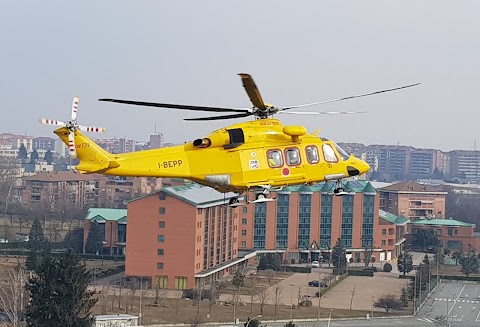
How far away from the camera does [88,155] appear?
14977mm

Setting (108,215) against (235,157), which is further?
(108,215)

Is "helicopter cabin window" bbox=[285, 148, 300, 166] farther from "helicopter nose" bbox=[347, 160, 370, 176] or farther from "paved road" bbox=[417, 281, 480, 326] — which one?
"paved road" bbox=[417, 281, 480, 326]

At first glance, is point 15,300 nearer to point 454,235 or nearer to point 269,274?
point 269,274

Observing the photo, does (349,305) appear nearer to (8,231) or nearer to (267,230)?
(267,230)

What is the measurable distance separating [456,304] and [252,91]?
2600 centimetres

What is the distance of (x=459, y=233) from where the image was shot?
5922 centimetres

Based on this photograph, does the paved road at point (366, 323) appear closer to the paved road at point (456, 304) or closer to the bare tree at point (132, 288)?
the paved road at point (456, 304)

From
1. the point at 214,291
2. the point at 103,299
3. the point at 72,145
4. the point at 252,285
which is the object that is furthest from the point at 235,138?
the point at 252,285

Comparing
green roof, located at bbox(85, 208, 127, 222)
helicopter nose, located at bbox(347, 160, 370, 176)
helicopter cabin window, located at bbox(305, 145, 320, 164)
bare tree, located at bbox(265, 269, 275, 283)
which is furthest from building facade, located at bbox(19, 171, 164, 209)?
helicopter cabin window, located at bbox(305, 145, 320, 164)

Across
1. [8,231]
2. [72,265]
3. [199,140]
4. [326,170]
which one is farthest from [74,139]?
[8,231]

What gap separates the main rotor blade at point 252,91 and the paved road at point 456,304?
781 inches

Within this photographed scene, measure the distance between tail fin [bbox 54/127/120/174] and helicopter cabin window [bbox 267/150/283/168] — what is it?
2.44 meters

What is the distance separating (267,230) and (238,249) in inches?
91.2

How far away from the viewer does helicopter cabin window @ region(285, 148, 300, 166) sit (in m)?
16.2
